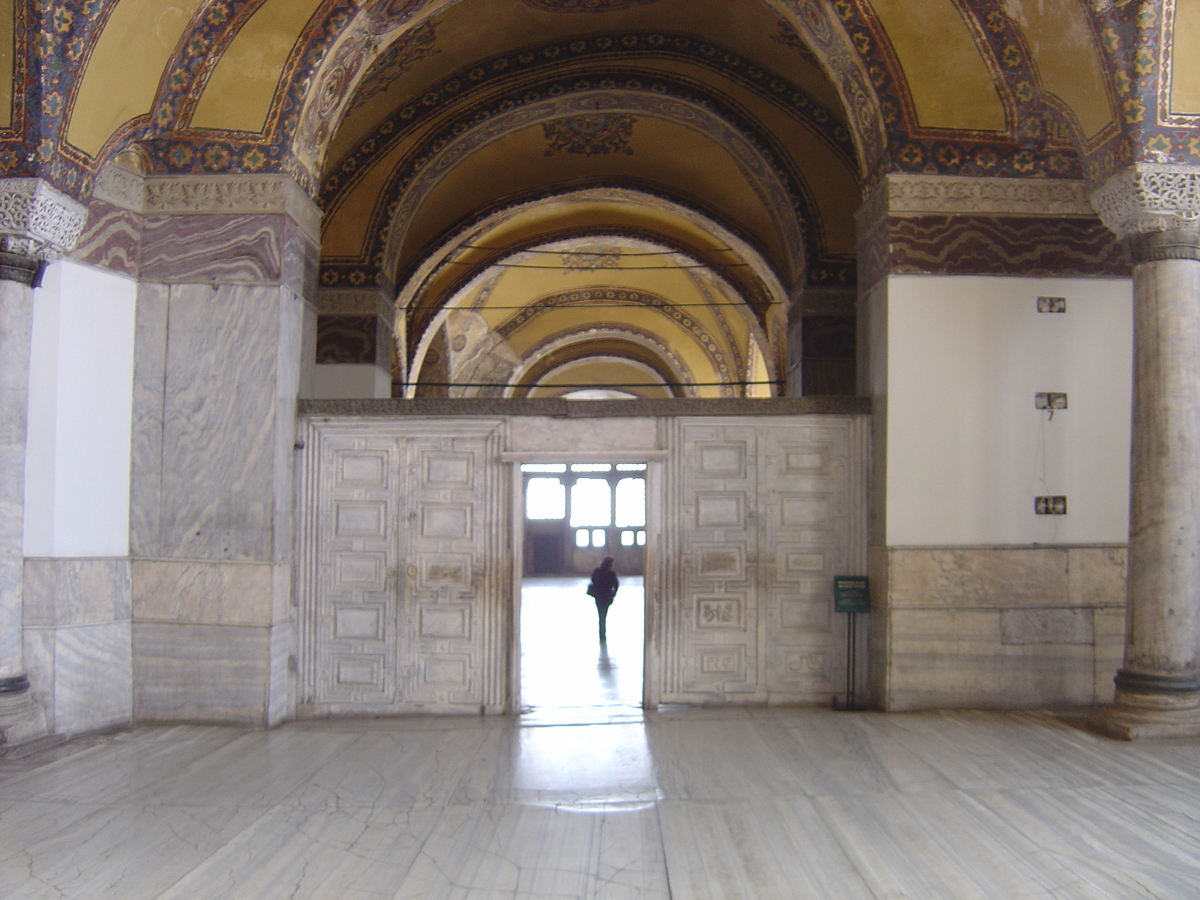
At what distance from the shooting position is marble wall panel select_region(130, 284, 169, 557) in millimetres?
5504

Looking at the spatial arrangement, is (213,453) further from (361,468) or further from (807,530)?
(807,530)

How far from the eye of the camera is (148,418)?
18.2 ft

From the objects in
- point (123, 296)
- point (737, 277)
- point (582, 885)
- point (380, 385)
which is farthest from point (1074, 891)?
A: point (737, 277)

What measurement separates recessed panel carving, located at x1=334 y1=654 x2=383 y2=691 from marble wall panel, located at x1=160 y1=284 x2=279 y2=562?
2.82ft

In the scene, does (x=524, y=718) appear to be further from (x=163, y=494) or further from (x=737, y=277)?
(x=737, y=277)

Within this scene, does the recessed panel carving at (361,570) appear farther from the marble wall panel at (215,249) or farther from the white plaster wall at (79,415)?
the marble wall panel at (215,249)

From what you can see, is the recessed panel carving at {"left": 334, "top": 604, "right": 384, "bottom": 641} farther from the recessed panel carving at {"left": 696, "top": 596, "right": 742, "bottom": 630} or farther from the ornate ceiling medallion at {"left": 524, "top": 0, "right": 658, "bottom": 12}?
the ornate ceiling medallion at {"left": 524, "top": 0, "right": 658, "bottom": 12}

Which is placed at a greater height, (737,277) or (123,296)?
(737,277)

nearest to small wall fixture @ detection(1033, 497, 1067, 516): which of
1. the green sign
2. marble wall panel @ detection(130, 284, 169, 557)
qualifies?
the green sign

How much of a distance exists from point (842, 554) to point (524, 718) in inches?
88.7

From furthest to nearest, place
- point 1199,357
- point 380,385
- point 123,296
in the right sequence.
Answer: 1. point 380,385
2. point 123,296
3. point 1199,357

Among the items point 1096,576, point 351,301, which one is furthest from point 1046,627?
point 351,301

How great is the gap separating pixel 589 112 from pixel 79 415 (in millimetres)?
5637

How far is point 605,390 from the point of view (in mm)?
19734
